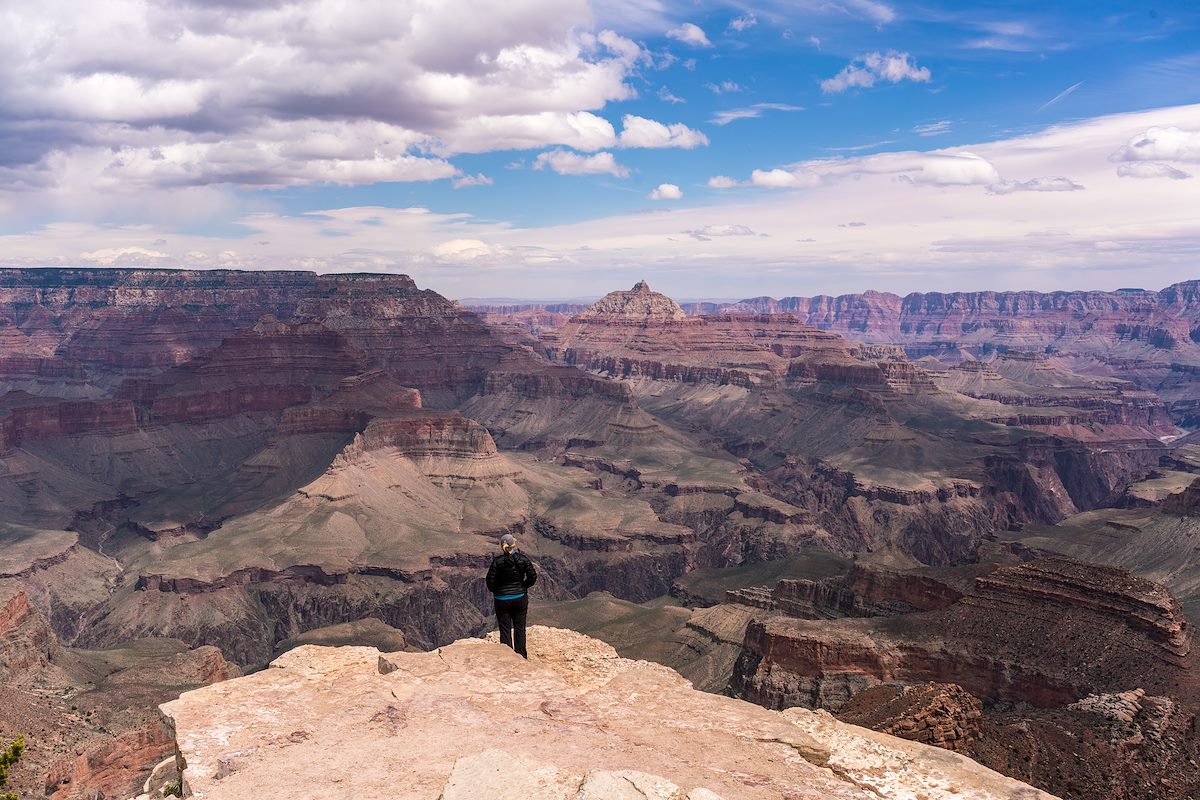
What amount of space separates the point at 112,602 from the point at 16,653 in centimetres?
7194

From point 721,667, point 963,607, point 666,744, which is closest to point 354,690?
point 666,744

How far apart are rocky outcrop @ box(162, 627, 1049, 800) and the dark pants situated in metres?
1.30

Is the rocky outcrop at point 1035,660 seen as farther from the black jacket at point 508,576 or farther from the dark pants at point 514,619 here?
the black jacket at point 508,576

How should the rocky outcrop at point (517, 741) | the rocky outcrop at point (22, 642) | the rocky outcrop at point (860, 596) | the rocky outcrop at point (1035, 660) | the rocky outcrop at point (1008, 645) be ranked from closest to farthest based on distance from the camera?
1. the rocky outcrop at point (517, 741)
2. the rocky outcrop at point (1035, 660)
3. the rocky outcrop at point (1008, 645)
4. the rocky outcrop at point (22, 642)
5. the rocky outcrop at point (860, 596)

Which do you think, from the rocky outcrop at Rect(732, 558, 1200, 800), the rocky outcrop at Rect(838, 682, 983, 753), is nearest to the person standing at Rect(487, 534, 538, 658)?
the rocky outcrop at Rect(838, 682, 983, 753)

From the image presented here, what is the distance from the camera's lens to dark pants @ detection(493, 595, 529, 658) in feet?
103

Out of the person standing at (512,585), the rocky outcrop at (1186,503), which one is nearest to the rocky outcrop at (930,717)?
the person standing at (512,585)

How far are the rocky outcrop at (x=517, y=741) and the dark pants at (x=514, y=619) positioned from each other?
130 cm

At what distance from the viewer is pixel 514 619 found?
31656mm

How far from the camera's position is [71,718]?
7325 cm

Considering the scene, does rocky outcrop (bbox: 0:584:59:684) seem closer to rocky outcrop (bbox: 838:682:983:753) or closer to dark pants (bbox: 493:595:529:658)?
dark pants (bbox: 493:595:529:658)

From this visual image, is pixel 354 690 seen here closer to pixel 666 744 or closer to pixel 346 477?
pixel 666 744

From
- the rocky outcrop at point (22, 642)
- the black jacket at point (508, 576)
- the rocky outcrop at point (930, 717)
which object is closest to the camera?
the black jacket at point (508, 576)

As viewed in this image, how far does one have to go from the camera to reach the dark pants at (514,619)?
3130 centimetres
